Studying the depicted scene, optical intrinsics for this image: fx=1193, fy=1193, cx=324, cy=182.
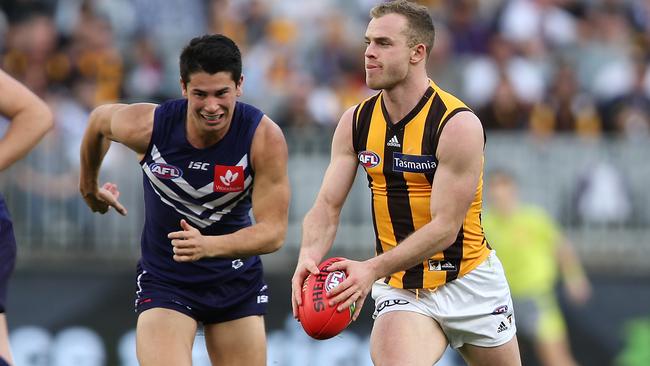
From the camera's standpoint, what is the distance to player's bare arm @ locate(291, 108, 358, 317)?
258 inches

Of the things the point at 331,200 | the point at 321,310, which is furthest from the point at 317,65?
the point at 321,310

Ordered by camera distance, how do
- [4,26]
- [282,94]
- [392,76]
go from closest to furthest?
[392,76] → [282,94] → [4,26]

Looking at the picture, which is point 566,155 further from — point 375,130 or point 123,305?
point 375,130

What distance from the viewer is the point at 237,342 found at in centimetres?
712

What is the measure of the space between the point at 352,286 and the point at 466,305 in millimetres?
965

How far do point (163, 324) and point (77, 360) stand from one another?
229 inches

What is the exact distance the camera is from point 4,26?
14.7m

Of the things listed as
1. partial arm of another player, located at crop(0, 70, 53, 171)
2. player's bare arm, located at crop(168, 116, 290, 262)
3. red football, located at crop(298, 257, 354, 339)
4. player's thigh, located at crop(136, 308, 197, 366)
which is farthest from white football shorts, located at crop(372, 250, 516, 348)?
partial arm of another player, located at crop(0, 70, 53, 171)

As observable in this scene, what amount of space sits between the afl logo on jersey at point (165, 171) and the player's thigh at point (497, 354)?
194 centimetres

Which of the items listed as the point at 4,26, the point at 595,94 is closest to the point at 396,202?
the point at 595,94

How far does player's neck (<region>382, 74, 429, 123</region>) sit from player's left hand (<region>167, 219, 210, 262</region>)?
1267 millimetres

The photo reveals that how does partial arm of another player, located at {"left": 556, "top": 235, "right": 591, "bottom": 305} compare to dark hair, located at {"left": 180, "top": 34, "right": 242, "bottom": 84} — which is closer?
dark hair, located at {"left": 180, "top": 34, "right": 242, "bottom": 84}

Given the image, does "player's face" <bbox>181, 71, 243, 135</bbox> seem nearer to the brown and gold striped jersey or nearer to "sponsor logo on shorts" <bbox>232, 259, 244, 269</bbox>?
the brown and gold striped jersey

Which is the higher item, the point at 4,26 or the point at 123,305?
the point at 4,26
